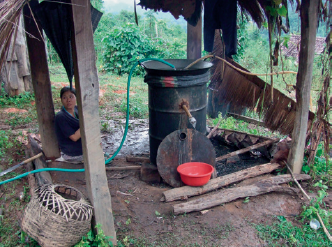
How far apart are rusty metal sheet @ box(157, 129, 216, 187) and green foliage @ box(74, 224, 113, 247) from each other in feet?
4.40

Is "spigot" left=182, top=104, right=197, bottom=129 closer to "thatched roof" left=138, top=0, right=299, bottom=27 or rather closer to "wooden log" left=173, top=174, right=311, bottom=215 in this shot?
"wooden log" left=173, top=174, right=311, bottom=215

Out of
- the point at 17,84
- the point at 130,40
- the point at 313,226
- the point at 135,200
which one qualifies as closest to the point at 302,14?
the point at 313,226

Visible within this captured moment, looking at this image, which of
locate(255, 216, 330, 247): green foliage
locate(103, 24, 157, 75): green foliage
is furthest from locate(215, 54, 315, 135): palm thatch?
locate(103, 24, 157, 75): green foliage

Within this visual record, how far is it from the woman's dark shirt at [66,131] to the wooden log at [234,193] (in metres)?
1.80

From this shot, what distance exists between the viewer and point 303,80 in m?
3.48

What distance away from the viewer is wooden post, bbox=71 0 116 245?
2135mm

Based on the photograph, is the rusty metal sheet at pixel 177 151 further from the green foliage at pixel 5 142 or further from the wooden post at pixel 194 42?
the green foliage at pixel 5 142

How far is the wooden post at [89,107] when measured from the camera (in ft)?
7.00

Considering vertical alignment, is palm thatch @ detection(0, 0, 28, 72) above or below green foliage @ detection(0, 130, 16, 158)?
above

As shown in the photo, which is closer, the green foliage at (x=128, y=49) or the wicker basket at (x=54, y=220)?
the wicker basket at (x=54, y=220)

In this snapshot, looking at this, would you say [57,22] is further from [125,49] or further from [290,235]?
[125,49]

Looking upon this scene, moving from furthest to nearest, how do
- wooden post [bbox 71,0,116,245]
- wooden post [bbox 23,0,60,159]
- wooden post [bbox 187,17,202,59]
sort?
wooden post [bbox 187,17,202,59] < wooden post [bbox 23,0,60,159] < wooden post [bbox 71,0,116,245]

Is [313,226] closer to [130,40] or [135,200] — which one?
[135,200]

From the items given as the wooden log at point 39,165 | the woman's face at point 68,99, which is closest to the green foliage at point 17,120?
the wooden log at point 39,165
